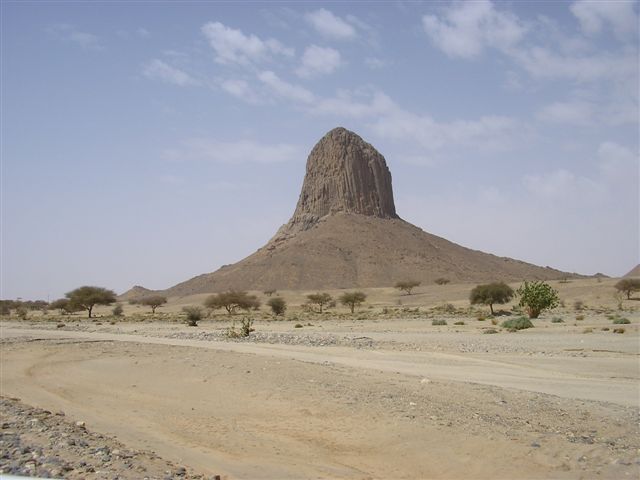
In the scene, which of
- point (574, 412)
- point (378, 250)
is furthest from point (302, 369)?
point (378, 250)

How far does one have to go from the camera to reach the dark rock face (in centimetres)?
16538

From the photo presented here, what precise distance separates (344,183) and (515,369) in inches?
5776

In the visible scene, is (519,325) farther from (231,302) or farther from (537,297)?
(231,302)

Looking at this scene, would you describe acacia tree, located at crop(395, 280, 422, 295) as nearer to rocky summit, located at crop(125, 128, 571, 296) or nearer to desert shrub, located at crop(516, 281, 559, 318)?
rocky summit, located at crop(125, 128, 571, 296)

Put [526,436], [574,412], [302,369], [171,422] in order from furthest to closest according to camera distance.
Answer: [302,369]
[574,412]
[171,422]
[526,436]

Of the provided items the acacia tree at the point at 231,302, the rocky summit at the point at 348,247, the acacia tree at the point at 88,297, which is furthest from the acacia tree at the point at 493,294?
the rocky summit at the point at 348,247

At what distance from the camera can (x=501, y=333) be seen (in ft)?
123

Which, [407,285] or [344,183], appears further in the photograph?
[344,183]

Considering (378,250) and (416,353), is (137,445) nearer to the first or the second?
(416,353)

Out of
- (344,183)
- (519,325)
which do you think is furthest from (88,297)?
(344,183)

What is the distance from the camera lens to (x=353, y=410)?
12.8 metres

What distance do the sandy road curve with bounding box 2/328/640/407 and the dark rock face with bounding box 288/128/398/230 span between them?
447ft

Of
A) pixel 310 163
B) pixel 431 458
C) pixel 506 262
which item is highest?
pixel 310 163

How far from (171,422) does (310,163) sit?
549 feet
